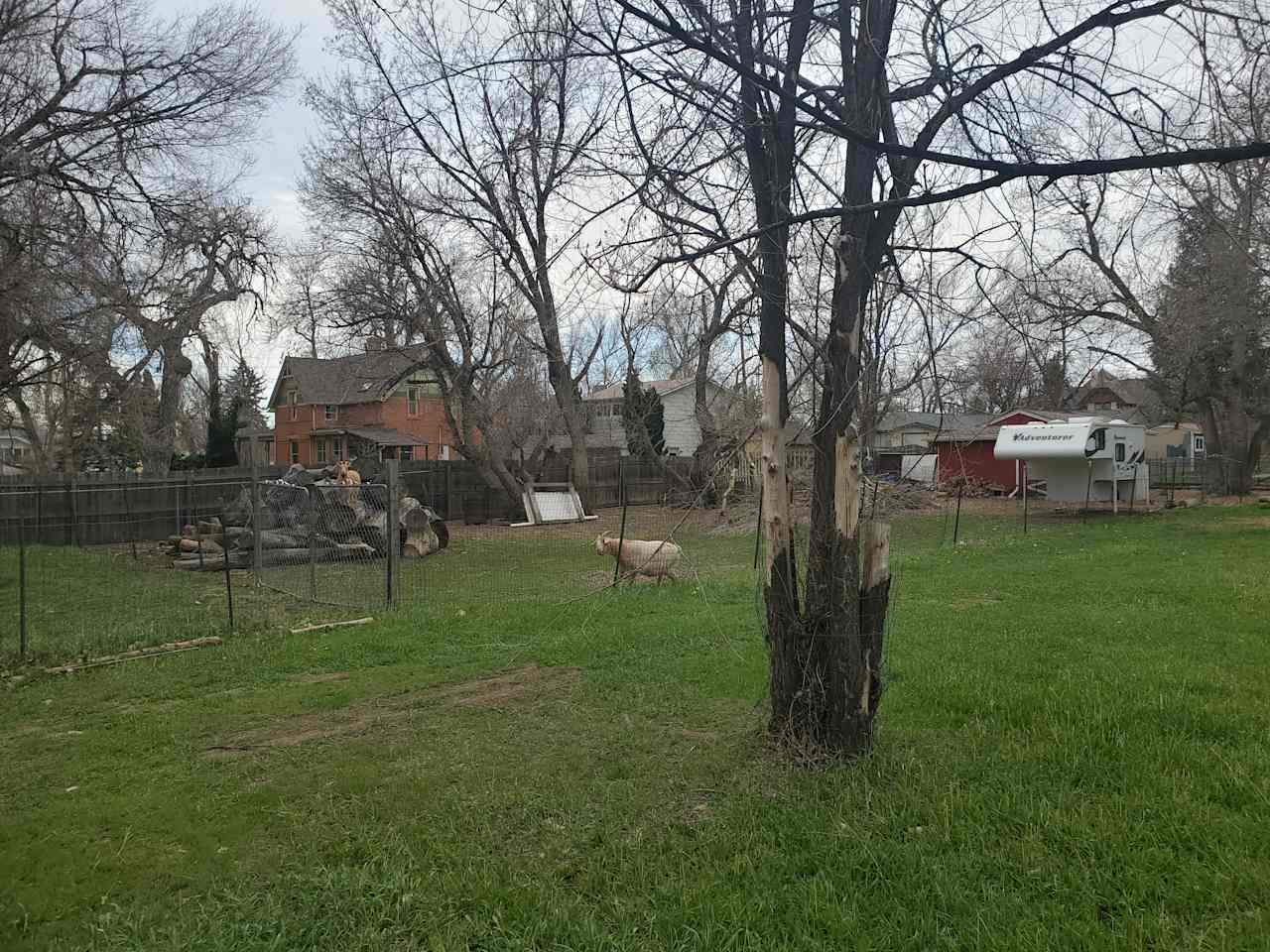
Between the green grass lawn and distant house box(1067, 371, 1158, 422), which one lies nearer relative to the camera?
the green grass lawn

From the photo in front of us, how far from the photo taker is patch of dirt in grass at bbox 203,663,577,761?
4896 mm

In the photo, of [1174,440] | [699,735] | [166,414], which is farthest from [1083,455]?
[1174,440]

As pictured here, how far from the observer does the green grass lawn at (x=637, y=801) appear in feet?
9.31

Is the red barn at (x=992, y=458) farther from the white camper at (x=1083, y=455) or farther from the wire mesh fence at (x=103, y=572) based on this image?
the wire mesh fence at (x=103, y=572)

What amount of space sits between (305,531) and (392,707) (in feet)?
32.5

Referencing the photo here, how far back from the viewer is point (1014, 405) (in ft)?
120

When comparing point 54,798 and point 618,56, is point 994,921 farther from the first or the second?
point 54,798

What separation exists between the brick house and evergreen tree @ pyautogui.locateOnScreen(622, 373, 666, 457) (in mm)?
12173

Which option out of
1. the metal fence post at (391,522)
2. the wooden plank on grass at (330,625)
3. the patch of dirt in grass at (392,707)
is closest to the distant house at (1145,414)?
the metal fence post at (391,522)

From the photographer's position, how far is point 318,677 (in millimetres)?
6461

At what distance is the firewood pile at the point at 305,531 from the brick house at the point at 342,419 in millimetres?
26203

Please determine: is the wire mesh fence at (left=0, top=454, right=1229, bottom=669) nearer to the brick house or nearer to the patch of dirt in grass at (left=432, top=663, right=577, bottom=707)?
the patch of dirt in grass at (left=432, top=663, right=577, bottom=707)

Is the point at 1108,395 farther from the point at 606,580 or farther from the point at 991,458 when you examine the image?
the point at 606,580

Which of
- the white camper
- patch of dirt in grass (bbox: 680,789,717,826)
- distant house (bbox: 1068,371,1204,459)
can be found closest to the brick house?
the white camper
